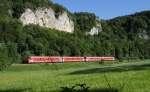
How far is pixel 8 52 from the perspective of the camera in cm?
8081

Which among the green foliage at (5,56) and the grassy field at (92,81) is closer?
Answer: the grassy field at (92,81)

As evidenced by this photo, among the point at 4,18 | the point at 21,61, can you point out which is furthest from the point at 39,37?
the point at 21,61

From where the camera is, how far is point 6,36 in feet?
491

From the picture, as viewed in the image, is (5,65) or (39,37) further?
(39,37)

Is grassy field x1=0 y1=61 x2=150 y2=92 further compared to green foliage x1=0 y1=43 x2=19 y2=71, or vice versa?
green foliage x1=0 y1=43 x2=19 y2=71

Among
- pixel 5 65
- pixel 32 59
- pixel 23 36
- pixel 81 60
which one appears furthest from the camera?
pixel 23 36

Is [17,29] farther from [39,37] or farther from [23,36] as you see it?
[39,37]

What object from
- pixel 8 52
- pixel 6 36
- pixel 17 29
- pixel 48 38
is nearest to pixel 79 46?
pixel 48 38

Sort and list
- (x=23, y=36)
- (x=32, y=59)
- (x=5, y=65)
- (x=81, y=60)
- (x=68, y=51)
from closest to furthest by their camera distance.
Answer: (x=5, y=65)
(x=32, y=59)
(x=81, y=60)
(x=23, y=36)
(x=68, y=51)

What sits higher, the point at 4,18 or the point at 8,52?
the point at 4,18

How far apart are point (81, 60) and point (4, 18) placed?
7127cm

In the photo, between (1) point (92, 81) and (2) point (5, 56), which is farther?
(2) point (5, 56)

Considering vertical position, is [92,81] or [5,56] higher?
[5,56]

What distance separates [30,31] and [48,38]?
25.3ft
